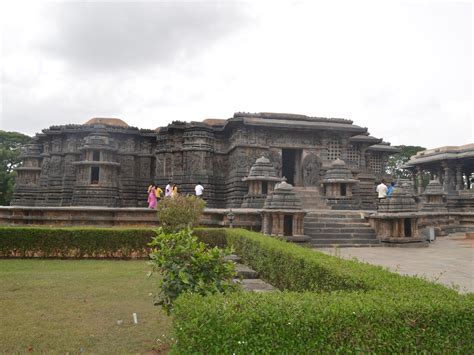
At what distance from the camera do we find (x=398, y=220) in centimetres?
1395

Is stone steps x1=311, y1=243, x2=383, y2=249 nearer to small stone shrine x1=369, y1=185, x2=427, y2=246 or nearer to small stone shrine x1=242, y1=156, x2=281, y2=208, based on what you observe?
small stone shrine x1=369, y1=185, x2=427, y2=246

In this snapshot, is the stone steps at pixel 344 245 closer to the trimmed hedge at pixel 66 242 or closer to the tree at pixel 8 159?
the trimmed hedge at pixel 66 242

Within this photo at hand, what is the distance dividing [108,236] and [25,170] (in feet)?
74.2

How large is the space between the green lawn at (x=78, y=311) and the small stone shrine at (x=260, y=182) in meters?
10.5

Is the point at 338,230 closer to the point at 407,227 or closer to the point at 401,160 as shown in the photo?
the point at 407,227

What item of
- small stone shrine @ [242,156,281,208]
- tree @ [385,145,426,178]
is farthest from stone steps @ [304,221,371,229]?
tree @ [385,145,426,178]

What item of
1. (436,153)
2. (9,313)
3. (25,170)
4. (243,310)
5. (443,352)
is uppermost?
(436,153)

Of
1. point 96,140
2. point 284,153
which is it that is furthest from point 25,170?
point 284,153

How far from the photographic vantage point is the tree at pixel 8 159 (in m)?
37.3

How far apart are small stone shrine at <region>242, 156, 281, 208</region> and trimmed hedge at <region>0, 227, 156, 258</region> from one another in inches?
331

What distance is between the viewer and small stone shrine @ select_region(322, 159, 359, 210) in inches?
778

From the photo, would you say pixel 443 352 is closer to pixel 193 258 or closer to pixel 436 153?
pixel 193 258

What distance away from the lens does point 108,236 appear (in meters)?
11.8

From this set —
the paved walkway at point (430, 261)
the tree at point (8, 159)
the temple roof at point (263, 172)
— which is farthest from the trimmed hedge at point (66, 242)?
the tree at point (8, 159)
